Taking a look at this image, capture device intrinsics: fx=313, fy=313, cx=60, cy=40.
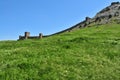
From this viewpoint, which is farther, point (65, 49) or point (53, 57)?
point (65, 49)

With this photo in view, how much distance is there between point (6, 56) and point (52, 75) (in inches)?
244

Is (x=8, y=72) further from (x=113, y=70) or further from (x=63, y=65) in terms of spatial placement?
(x=113, y=70)

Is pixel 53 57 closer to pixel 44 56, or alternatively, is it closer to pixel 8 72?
pixel 44 56

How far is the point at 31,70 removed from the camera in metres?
19.9

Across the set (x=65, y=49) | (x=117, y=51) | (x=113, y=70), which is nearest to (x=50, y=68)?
(x=113, y=70)

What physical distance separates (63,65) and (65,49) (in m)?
5.48

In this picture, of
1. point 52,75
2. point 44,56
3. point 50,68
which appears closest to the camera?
point 52,75

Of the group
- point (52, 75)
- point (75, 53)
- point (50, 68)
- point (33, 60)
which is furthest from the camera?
point (75, 53)

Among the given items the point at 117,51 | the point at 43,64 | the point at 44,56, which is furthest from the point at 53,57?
the point at 117,51

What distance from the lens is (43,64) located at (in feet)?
69.5

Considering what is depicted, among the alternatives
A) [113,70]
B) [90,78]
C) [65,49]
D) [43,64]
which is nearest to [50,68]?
[43,64]

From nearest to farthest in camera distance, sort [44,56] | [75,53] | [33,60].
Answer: [33,60] < [44,56] < [75,53]

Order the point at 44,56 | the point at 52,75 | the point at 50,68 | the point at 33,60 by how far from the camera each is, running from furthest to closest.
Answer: the point at 44,56
the point at 33,60
the point at 50,68
the point at 52,75

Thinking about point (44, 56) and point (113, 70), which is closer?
point (113, 70)
